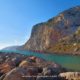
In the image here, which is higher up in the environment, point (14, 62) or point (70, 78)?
point (14, 62)

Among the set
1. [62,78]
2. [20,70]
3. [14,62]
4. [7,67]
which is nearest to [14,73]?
[20,70]

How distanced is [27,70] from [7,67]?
8.84 meters

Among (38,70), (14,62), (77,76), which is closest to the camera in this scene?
(77,76)

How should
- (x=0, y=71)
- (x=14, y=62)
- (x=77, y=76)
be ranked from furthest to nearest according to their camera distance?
(x=14, y=62) < (x=0, y=71) < (x=77, y=76)

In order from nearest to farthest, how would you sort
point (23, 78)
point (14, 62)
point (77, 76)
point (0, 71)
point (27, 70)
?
point (77, 76) → point (23, 78) → point (27, 70) → point (0, 71) → point (14, 62)

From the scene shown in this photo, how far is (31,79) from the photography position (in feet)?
84.0

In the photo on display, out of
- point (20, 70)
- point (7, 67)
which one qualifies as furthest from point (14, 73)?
point (7, 67)

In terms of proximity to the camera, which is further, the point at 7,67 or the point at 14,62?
the point at 14,62

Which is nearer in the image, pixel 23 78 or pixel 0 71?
pixel 23 78

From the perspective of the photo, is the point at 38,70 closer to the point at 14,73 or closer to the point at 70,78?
the point at 14,73

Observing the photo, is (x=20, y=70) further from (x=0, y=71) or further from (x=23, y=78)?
(x=0, y=71)

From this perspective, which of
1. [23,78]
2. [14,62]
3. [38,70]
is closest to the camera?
[23,78]

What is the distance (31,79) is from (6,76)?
3.03m

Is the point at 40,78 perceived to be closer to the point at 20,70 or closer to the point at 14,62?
the point at 20,70
